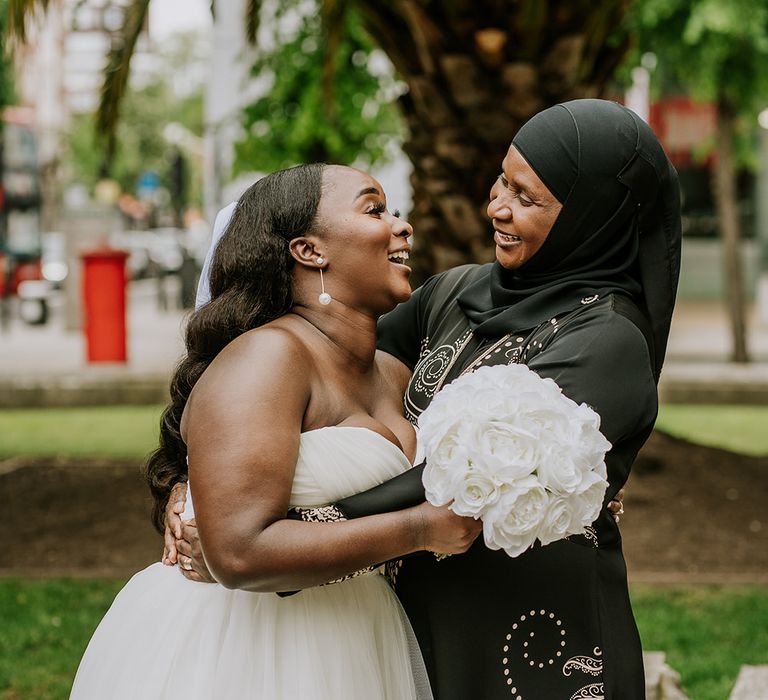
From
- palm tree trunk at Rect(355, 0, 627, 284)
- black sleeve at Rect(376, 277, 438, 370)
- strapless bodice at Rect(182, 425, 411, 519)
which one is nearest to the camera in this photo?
strapless bodice at Rect(182, 425, 411, 519)

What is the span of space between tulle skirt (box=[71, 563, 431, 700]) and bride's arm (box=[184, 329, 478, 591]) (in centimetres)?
26

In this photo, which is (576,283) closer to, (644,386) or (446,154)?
(644,386)

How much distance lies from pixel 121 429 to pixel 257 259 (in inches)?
377

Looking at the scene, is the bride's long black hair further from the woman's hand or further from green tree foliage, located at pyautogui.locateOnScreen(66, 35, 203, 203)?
green tree foliage, located at pyautogui.locateOnScreen(66, 35, 203, 203)

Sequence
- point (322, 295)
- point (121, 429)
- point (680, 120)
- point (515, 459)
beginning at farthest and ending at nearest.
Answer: point (680, 120)
point (121, 429)
point (322, 295)
point (515, 459)

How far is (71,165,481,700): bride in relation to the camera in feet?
7.39

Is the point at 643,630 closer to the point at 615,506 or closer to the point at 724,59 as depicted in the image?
the point at 615,506

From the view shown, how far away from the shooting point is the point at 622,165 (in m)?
Answer: 2.54

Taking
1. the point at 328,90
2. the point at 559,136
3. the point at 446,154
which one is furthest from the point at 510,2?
the point at 559,136

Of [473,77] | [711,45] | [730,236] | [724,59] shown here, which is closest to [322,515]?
[473,77]

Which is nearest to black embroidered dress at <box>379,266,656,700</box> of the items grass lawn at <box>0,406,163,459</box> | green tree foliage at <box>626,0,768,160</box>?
grass lawn at <box>0,406,163,459</box>

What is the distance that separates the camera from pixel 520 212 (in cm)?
262

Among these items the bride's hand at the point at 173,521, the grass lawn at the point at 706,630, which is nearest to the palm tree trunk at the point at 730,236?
the grass lawn at the point at 706,630

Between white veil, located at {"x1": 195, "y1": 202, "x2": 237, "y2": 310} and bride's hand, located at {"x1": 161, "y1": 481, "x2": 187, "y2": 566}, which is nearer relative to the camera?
bride's hand, located at {"x1": 161, "y1": 481, "x2": 187, "y2": 566}
